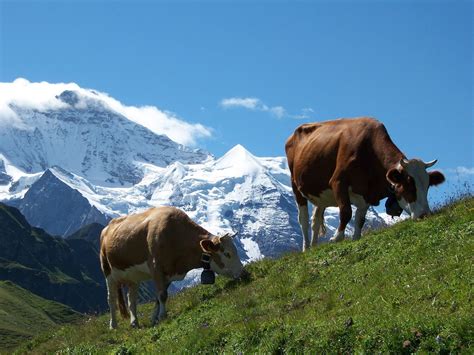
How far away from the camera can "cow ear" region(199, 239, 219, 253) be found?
20.9 meters

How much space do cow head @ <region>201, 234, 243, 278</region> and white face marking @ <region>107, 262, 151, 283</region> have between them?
1763mm

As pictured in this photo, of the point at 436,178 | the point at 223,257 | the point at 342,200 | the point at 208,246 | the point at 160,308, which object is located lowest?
the point at 160,308

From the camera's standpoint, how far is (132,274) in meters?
22.1

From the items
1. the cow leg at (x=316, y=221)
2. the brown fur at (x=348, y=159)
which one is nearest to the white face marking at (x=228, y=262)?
the brown fur at (x=348, y=159)

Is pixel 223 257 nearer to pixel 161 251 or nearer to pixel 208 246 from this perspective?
pixel 208 246

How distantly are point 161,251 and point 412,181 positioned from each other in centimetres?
680

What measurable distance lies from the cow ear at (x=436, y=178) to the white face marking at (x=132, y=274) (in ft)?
25.8

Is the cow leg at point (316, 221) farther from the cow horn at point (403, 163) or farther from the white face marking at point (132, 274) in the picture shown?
the white face marking at point (132, 274)

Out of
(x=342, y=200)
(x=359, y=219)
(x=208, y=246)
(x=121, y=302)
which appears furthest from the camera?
(x=121, y=302)

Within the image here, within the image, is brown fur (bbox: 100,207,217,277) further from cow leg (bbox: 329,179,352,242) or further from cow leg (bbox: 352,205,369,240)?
cow leg (bbox: 352,205,369,240)

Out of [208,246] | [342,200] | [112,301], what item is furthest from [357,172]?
[112,301]

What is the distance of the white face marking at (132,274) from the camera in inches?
848

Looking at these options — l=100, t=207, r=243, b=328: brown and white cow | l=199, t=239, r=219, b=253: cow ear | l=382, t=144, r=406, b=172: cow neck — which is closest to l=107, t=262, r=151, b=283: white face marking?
l=100, t=207, r=243, b=328: brown and white cow

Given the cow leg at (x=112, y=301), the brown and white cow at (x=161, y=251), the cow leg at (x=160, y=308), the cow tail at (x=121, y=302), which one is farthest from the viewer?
the cow tail at (x=121, y=302)
